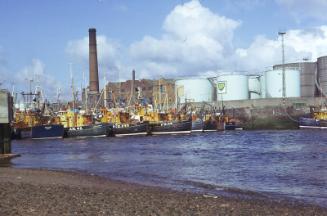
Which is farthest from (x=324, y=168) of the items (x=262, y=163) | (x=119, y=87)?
(x=119, y=87)

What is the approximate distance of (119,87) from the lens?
6053 inches

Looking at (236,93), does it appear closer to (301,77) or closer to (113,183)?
(301,77)

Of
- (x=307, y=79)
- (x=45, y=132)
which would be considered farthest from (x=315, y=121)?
(x=45, y=132)

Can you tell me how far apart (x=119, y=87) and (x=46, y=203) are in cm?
13883

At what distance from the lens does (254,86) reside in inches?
5177

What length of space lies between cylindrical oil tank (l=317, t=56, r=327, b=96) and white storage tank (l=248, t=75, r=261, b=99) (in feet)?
48.6

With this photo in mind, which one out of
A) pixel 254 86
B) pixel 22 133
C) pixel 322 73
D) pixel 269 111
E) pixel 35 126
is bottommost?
pixel 22 133

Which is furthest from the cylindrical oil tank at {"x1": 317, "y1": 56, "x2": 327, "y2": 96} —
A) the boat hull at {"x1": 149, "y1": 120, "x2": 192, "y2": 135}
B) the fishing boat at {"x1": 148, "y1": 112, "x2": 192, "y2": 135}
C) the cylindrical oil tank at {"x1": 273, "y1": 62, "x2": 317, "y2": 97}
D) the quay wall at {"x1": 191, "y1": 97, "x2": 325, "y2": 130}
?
the boat hull at {"x1": 149, "y1": 120, "x2": 192, "y2": 135}

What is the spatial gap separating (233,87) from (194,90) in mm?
10166

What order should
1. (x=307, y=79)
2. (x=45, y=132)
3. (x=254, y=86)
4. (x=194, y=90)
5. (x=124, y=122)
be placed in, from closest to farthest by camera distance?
(x=45, y=132)
(x=124, y=122)
(x=307, y=79)
(x=254, y=86)
(x=194, y=90)

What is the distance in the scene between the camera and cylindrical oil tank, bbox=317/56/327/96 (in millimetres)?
120062

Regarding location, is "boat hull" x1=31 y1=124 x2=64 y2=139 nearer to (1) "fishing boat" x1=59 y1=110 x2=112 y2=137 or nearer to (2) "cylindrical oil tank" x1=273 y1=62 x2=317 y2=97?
(1) "fishing boat" x1=59 y1=110 x2=112 y2=137

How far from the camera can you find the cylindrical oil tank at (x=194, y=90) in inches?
5236

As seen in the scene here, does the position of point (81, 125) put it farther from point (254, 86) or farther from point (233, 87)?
point (254, 86)
